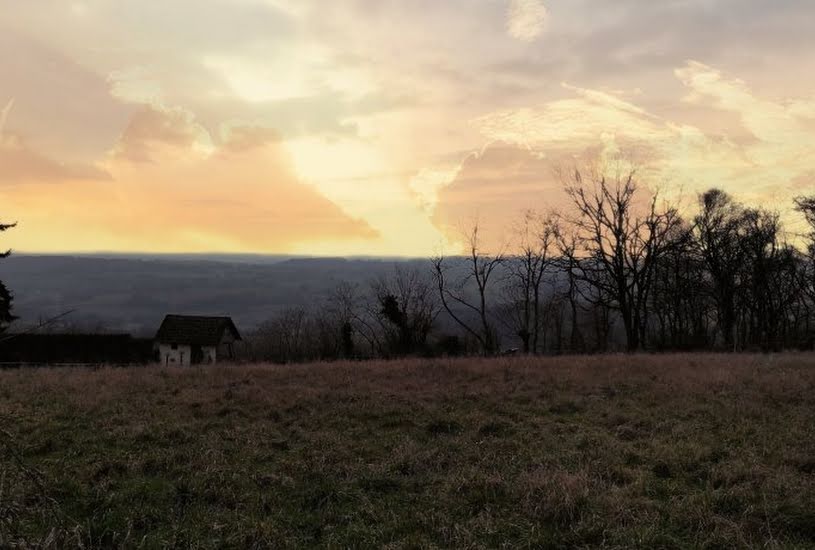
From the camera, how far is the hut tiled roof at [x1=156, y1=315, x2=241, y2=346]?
2003 inches

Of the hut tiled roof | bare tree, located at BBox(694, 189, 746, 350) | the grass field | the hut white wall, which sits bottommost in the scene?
the hut white wall

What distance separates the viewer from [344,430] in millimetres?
11977

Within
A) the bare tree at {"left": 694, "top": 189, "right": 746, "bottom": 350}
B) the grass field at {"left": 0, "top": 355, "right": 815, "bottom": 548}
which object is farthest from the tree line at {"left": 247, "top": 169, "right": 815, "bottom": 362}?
the grass field at {"left": 0, "top": 355, "right": 815, "bottom": 548}

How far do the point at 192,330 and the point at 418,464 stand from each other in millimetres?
47518

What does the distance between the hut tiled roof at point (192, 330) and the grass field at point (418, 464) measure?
3450 centimetres

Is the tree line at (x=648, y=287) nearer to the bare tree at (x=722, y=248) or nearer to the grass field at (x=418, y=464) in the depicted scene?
the bare tree at (x=722, y=248)

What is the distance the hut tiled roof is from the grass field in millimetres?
34500

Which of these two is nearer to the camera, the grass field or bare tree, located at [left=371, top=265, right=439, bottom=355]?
the grass field

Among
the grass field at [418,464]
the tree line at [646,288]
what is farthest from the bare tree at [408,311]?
the grass field at [418,464]

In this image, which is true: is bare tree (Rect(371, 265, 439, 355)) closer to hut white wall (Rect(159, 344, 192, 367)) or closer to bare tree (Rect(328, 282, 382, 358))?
bare tree (Rect(328, 282, 382, 358))

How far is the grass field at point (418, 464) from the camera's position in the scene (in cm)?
649

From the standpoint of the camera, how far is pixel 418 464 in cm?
920

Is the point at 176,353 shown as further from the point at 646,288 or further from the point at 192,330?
the point at 646,288

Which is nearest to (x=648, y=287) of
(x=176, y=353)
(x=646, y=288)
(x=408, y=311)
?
(x=646, y=288)
